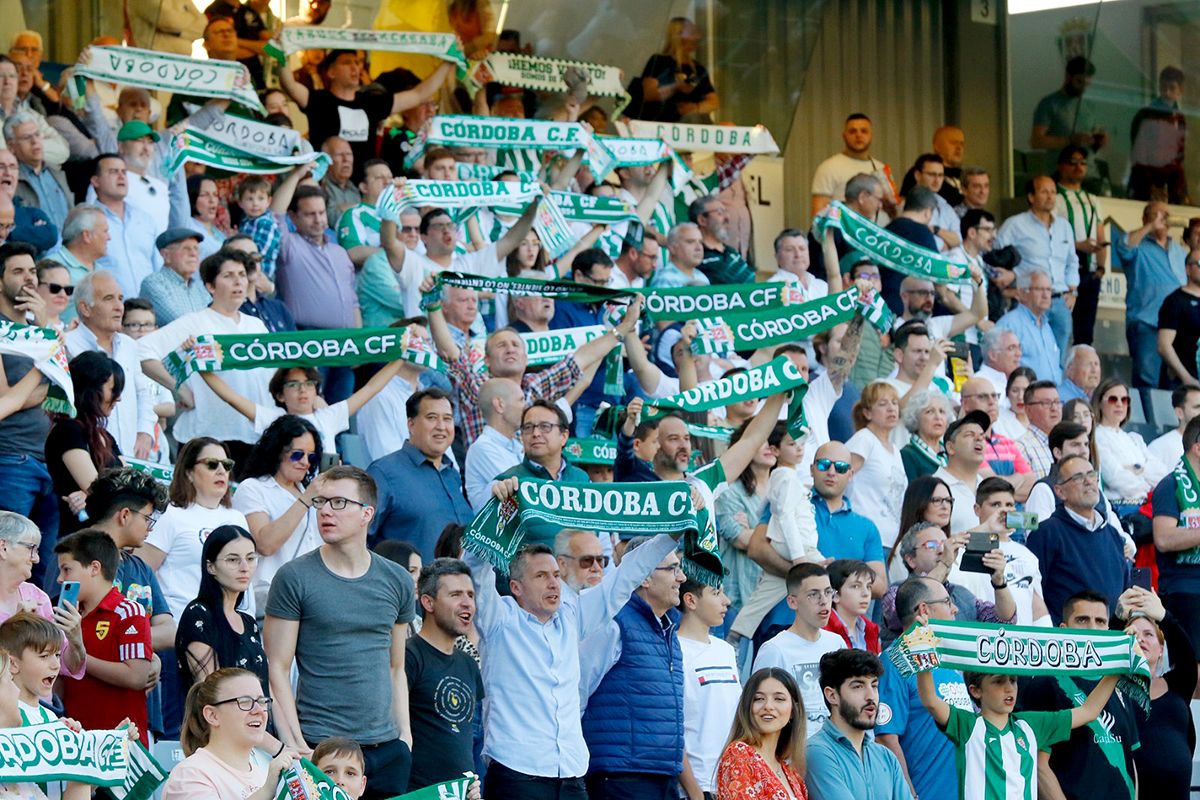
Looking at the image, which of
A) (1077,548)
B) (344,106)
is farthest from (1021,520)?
(344,106)

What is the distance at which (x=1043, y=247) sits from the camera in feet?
56.8

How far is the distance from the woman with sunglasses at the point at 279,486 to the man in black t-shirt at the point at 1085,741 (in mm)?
3168

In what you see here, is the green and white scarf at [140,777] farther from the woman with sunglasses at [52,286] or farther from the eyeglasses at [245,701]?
the woman with sunglasses at [52,286]

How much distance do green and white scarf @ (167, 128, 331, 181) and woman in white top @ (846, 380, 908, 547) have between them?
146 inches

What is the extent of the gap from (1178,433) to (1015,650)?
5447mm

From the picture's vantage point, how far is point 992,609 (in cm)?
1018

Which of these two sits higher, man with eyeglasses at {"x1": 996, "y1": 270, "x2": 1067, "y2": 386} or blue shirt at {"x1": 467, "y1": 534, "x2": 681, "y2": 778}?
man with eyeglasses at {"x1": 996, "y1": 270, "x2": 1067, "y2": 386}

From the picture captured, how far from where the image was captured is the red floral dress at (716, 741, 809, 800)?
7988mm

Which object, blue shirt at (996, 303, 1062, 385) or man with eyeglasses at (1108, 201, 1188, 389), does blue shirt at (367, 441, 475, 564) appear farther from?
man with eyeglasses at (1108, 201, 1188, 389)

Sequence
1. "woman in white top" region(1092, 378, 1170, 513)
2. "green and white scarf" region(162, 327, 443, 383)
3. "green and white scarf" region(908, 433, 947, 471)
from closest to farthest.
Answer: "green and white scarf" region(162, 327, 443, 383) → "green and white scarf" region(908, 433, 947, 471) → "woman in white top" region(1092, 378, 1170, 513)

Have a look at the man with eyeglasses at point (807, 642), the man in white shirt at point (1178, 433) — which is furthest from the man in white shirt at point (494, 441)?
the man in white shirt at point (1178, 433)

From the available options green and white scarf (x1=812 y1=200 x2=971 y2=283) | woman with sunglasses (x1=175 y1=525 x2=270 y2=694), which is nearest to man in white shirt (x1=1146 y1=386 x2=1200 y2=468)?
green and white scarf (x1=812 y1=200 x2=971 y2=283)

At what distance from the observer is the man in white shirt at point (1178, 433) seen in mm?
13758

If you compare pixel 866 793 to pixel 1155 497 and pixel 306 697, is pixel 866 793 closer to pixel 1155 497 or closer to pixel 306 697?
pixel 306 697
